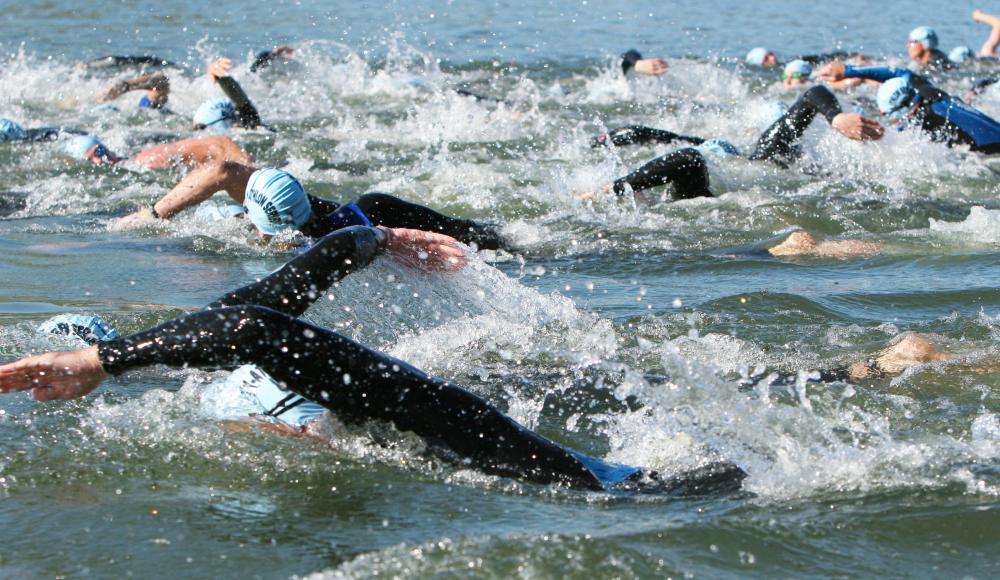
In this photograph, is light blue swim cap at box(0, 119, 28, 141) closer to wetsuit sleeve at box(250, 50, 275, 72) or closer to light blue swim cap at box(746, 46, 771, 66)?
wetsuit sleeve at box(250, 50, 275, 72)

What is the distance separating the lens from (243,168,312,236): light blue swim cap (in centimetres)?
632

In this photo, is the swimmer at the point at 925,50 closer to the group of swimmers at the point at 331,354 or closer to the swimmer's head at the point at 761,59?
the swimmer's head at the point at 761,59

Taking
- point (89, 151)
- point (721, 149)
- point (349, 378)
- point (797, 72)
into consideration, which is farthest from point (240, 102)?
point (349, 378)

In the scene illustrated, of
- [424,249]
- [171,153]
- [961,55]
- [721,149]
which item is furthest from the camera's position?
[961,55]

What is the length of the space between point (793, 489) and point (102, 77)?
15.2 meters

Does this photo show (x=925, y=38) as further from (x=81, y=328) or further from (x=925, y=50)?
(x=81, y=328)

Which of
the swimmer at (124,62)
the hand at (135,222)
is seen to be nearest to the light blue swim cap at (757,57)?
the swimmer at (124,62)

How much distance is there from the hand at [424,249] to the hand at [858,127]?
15.6 ft

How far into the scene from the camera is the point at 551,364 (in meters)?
5.73

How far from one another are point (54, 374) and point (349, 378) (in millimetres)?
910

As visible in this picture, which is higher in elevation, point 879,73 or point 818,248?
point 879,73

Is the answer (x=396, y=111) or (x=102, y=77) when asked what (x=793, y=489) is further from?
(x=102, y=77)

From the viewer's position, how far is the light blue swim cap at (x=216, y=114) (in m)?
11.6

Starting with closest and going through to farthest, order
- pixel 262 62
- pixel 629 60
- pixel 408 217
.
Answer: pixel 408 217 → pixel 629 60 → pixel 262 62
